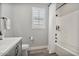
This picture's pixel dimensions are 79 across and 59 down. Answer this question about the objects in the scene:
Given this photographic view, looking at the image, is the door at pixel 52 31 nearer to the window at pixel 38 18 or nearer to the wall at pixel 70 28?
the window at pixel 38 18

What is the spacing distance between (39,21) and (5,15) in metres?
0.53

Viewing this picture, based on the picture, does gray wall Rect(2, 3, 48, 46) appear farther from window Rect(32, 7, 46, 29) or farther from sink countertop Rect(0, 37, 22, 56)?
sink countertop Rect(0, 37, 22, 56)

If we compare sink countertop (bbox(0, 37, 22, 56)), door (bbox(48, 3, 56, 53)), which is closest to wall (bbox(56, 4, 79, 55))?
door (bbox(48, 3, 56, 53))

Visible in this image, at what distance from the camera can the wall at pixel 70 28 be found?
1045 millimetres

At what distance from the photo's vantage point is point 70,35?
114 centimetres

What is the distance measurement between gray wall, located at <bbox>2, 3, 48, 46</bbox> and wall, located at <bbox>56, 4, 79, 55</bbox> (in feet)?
1.46

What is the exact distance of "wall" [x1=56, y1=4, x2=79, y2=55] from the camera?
105 centimetres

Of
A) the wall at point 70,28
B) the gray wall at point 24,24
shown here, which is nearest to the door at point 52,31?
the gray wall at point 24,24

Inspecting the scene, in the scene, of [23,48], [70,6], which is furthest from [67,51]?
[23,48]

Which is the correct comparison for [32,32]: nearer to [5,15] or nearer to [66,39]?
[5,15]

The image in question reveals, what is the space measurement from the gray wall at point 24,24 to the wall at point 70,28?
0.45 metres

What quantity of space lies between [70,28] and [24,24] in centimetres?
82

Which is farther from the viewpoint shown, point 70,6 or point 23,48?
point 23,48

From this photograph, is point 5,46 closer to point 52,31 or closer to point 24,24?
point 24,24
